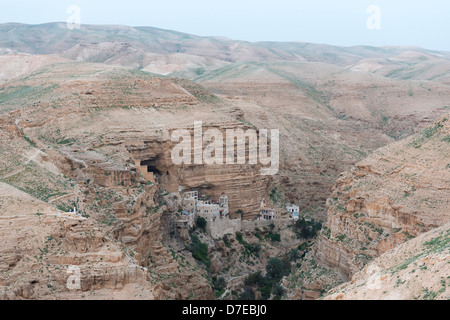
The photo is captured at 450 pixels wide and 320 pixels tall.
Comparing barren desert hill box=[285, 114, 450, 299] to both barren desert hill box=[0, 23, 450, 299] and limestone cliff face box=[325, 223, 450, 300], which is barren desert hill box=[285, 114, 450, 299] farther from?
limestone cliff face box=[325, 223, 450, 300]

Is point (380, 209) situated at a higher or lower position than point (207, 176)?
higher

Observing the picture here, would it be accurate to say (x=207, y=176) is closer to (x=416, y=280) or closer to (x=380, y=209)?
(x=380, y=209)

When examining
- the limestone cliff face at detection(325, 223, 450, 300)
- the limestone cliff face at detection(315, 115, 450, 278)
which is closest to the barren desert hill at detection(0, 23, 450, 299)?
the limestone cliff face at detection(315, 115, 450, 278)

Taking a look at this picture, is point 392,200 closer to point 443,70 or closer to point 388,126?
point 388,126

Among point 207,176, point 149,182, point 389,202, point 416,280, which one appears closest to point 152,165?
point 207,176

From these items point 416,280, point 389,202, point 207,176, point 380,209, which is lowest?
point 207,176

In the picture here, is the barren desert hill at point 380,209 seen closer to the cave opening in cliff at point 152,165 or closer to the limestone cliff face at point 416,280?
the limestone cliff face at point 416,280

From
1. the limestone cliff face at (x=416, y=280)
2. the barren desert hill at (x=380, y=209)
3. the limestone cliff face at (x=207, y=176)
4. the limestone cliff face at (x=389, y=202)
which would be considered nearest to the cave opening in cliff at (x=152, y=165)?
the limestone cliff face at (x=207, y=176)

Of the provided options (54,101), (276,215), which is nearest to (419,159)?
(276,215)
